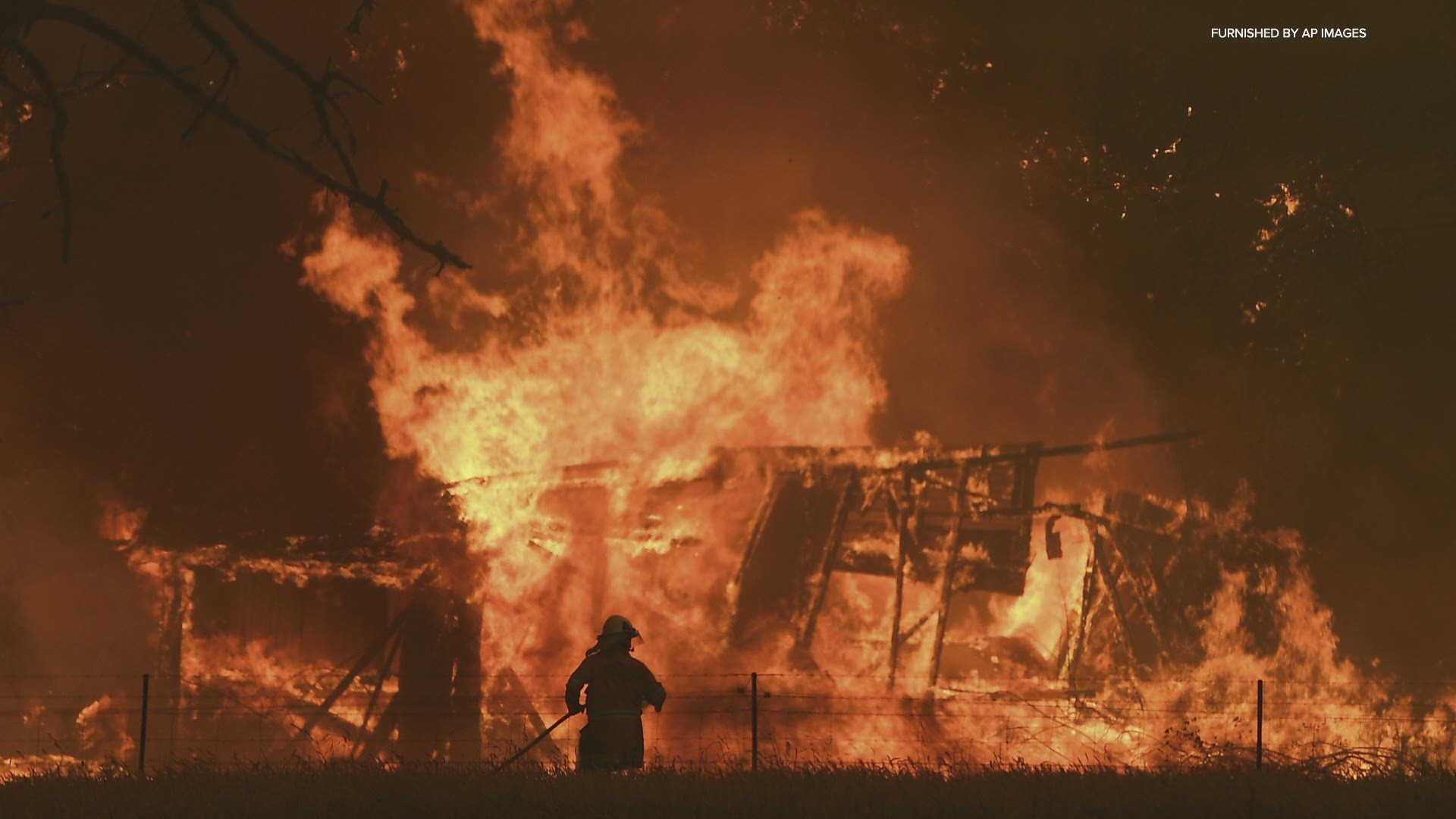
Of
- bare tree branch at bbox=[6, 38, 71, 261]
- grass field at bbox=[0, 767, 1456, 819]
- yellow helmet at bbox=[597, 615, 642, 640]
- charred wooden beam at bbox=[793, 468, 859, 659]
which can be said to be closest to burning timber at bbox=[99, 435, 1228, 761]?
charred wooden beam at bbox=[793, 468, 859, 659]

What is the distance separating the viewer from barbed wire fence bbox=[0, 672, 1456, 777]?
48.8ft

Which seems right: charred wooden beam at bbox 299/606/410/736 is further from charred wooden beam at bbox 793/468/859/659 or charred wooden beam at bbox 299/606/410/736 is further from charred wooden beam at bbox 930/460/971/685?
charred wooden beam at bbox 930/460/971/685

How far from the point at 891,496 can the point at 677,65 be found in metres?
6.15

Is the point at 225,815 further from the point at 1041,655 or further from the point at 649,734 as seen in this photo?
the point at 1041,655

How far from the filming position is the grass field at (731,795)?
642 centimetres

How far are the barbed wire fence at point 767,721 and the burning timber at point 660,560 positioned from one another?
0.17ft

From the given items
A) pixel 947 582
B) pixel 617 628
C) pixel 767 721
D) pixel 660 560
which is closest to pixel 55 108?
pixel 617 628

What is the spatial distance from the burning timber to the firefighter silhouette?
272 inches

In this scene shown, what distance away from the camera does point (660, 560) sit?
620 inches

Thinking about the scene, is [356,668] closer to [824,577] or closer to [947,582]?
[824,577]

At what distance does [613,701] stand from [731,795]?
1.98 metres

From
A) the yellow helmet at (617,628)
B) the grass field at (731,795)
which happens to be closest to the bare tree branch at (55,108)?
the grass field at (731,795)

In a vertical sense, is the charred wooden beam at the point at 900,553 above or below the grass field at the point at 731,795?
above

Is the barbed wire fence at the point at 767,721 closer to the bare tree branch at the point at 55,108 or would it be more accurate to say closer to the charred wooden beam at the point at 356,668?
the charred wooden beam at the point at 356,668
